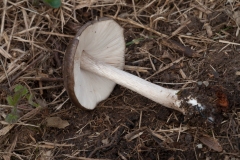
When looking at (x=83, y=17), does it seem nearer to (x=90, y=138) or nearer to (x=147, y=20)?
(x=147, y=20)

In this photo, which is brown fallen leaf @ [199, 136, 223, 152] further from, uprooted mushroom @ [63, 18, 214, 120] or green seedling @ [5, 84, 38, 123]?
green seedling @ [5, 84, 38, 123]

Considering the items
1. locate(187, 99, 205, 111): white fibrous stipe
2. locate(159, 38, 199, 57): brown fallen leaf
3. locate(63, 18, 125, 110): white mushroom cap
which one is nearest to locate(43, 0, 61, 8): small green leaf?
locate(63, 18, 125, 110): white mushroom cap

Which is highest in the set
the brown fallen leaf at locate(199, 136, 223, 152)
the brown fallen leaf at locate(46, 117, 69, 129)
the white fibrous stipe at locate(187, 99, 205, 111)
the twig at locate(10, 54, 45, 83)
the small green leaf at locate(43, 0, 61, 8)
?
the small green leaf at locate(43, 0, 61, 8)

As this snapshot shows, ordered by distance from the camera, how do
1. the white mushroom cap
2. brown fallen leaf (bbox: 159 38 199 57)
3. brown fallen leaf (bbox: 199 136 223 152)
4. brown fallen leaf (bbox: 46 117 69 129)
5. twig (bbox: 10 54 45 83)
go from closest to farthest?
the white mushroom cap → brown fallen leaf (bbox: 199 136 223 152) → brown fallen leaf (bbox: 46 117 69 129) → twig (bbox: 10 54 45 83) → brown fallen leaf (bbox: 159 38 199 57)

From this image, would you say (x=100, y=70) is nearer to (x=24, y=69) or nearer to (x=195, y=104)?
(x=24, y=69)

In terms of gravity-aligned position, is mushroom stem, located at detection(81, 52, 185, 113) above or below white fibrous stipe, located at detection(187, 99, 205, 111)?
above

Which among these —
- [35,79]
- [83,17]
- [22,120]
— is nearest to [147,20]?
[83,17]

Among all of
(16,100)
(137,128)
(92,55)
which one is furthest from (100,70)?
(16,100)

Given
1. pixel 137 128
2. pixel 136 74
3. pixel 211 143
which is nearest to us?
pixel 211 143
